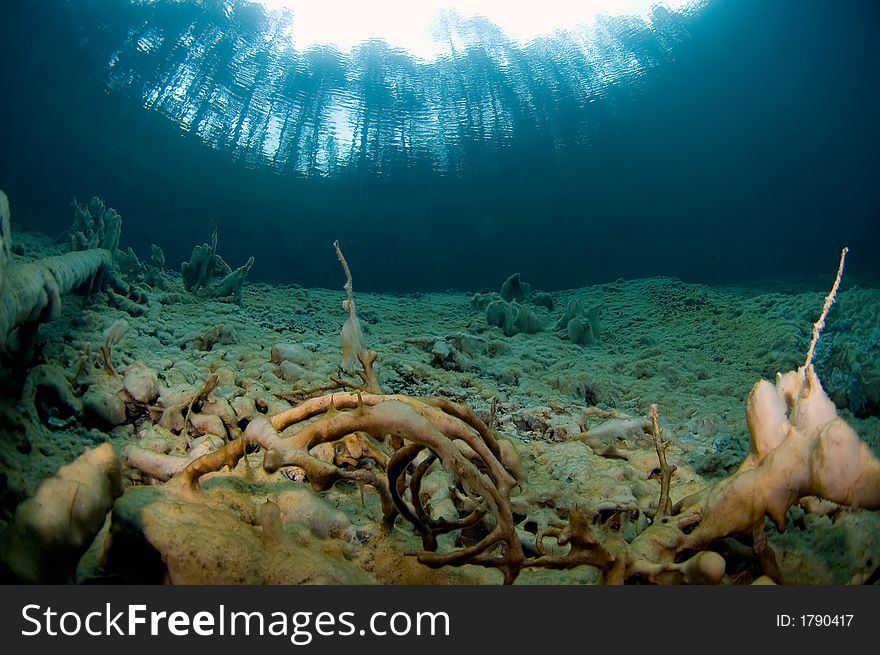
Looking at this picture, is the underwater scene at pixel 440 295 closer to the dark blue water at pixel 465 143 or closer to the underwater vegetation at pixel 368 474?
the underwater vegetation at pixel 368 474

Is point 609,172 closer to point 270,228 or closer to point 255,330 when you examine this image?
point 270,228

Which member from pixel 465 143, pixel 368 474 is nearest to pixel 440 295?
pixel 368 474

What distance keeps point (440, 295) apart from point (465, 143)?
12.0m

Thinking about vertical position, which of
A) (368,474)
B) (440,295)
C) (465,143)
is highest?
(465,143)

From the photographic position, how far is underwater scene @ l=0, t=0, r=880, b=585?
1.34 metres

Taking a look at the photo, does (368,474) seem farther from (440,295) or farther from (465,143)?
(465,143)

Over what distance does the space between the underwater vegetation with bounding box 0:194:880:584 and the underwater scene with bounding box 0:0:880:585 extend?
0.01 m

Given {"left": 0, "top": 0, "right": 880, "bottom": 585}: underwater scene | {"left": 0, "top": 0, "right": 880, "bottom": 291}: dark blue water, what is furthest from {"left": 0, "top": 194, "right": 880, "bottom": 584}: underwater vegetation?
{"left": 0, "top": 0, "right": 880, "bottom": 291}: dark blue water

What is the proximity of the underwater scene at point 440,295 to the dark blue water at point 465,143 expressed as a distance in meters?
0.12

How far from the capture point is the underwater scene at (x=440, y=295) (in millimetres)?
1336

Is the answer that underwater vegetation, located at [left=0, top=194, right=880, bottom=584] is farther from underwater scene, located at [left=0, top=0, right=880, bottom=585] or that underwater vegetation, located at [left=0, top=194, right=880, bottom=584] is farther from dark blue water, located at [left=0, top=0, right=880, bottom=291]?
dark blue water, located at [left=0, top=0, right=880, bottom=291]

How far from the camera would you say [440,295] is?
1054 centimetres

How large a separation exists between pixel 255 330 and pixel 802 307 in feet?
22.4

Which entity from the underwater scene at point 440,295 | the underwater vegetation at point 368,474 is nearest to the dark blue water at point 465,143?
the underwater scene at point 440,295
